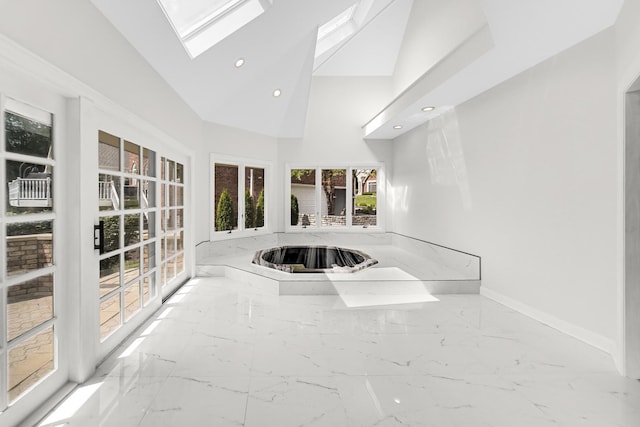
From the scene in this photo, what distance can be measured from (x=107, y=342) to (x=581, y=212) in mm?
3707

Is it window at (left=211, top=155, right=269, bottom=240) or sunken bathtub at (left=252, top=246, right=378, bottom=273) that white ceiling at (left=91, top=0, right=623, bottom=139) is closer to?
window at (left=211, top=155, right=269, bottom=240)

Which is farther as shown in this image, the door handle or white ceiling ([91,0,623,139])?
white ceiling ([91,0,623,139])

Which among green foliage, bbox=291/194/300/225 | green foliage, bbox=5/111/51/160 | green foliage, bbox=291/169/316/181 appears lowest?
green foliage, bbox=291/194/300/225

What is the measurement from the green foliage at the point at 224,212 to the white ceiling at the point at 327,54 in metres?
1.23

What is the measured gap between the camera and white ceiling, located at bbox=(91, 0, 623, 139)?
7.26 feet

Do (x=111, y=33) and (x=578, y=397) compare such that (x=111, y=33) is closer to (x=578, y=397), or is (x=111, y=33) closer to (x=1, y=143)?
(x=1, y=143)

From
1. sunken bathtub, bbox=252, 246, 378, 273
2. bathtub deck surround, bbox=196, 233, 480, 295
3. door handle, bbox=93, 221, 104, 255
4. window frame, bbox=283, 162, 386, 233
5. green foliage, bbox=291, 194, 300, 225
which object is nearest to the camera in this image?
door handle, bbox=93, 221, 104, 255

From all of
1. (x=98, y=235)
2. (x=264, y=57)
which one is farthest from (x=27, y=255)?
(x=264, y=57)

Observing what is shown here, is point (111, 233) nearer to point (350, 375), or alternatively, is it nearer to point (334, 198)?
point (350, 375)

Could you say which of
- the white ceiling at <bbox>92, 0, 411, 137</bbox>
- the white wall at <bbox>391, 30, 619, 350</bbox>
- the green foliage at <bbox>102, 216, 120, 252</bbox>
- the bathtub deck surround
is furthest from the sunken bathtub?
the green foliage at <bbox>102, 216, 120, 252</bbox>

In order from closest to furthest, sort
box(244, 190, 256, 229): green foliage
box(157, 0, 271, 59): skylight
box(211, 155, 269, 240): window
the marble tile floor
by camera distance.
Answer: the marble tile floor < box(157, 0, 271, 59): skylight < box(211, 155, 269, 240): window < box(244, 190, 256, 229): green foliage

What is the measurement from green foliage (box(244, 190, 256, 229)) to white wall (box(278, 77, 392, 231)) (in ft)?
1.87

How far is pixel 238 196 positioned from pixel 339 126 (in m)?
2.38

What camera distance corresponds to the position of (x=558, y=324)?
2.75 m
